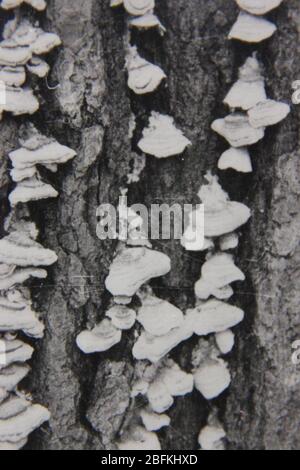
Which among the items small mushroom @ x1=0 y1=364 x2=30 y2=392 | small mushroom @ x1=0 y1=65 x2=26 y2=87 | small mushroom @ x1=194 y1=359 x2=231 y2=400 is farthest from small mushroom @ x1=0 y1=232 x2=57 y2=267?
small mushroom @ x1=194 y1=359 x2=231 y2=400

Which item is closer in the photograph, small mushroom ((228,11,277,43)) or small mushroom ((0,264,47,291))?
small mushroom ((228,11,277,43))

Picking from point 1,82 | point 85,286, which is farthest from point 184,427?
point 1,82

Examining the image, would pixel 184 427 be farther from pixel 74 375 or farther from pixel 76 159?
pixel 76 159

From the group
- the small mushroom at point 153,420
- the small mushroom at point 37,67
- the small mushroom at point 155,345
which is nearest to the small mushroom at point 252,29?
the small mushroom at point 37,67

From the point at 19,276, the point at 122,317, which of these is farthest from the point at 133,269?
the point at 19,276

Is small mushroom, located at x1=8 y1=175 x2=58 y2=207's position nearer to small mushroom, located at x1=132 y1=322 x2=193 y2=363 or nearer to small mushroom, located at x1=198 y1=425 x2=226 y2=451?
small mushroom, located at x1=132 y1=322 x2=193 y2=363

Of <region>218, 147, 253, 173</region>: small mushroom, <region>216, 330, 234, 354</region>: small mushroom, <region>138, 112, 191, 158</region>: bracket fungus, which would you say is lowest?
<region>216, 330, 234, 354</region>: small mushroom
